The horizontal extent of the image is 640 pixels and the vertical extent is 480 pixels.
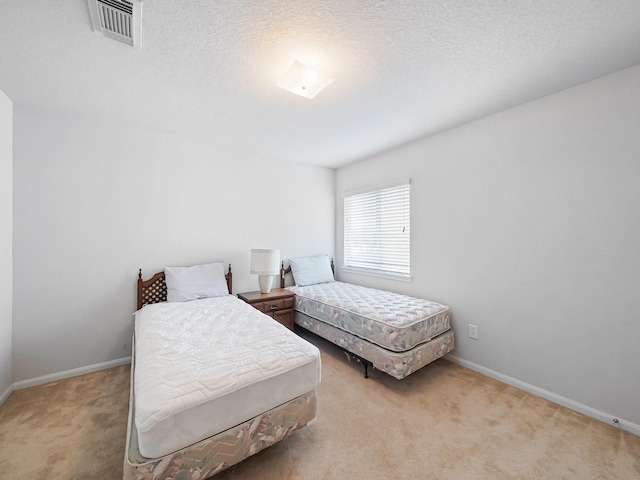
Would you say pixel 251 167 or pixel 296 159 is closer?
pixel 251 167

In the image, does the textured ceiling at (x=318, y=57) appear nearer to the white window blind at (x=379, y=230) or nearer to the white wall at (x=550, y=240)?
the white wall at (x=550, y=240)

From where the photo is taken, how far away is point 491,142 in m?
2.42

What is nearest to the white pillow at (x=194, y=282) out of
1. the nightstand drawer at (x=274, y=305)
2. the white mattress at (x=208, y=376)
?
the nightstand drawer at (x=274, y=305)

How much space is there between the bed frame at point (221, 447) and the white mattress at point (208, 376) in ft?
0.11

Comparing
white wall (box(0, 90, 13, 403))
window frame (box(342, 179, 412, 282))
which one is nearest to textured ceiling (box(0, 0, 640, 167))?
white wall (box(0, 90, 13, 403))

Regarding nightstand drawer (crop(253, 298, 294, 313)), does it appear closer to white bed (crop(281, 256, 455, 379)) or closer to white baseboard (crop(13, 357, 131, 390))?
white bed (crop(281, 256, 455, 379))

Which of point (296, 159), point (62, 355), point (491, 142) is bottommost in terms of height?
point (62, 355)

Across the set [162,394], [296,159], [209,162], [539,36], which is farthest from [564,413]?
[209,162]

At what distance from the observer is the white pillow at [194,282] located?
2.70 metres

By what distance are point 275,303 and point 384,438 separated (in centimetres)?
181

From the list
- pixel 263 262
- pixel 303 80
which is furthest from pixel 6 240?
pixel 303 80

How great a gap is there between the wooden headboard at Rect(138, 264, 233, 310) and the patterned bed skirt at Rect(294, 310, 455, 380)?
178cm

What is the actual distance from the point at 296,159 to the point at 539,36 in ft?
9.15

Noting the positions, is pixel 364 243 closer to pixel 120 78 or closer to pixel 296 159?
pixel 296 159
